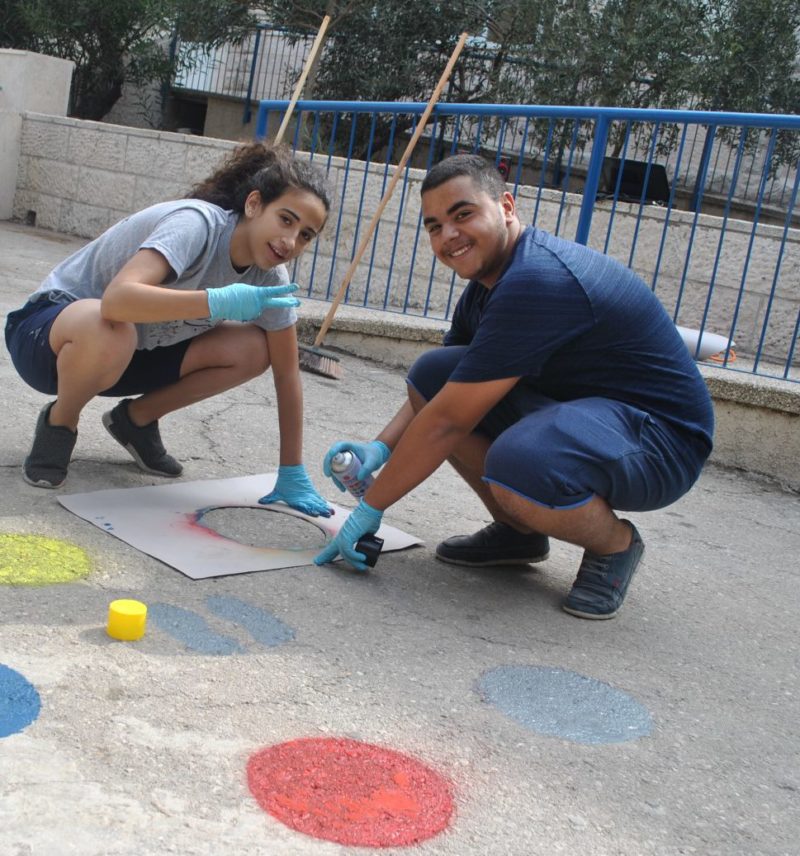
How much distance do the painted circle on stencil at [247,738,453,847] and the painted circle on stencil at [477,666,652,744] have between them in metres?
0.35

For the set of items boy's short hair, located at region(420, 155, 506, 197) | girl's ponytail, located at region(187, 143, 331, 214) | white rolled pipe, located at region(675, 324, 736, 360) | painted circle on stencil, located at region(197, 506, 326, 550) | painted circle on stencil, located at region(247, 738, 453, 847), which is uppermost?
boy's short hair, located at region(420, 155, 506, 197)

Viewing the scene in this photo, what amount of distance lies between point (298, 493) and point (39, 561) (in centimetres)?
85

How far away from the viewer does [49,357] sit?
9.45 ft

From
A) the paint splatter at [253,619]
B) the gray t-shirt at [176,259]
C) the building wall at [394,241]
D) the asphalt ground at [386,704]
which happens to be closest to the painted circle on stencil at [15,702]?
the asphalt ground at [386,704]

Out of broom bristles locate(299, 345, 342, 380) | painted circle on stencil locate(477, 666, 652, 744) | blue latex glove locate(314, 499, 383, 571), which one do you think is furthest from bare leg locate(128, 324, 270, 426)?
broom bristles locate(299, 345, 342, 380)

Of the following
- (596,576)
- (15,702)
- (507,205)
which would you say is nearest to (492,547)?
(596,576)

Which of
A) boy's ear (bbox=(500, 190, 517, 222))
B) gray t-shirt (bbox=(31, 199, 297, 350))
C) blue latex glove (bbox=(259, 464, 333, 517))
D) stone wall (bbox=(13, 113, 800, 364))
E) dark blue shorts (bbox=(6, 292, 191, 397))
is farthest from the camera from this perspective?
stone wall (bbox=(13, 113, 800, 364))

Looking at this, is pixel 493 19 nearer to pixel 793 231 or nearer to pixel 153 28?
pixel 153 28

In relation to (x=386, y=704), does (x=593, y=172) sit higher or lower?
higher

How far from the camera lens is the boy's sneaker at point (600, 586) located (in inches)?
105

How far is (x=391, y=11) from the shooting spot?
34.7 feet

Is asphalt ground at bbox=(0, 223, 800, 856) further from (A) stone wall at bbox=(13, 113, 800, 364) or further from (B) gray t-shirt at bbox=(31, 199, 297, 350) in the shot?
(A) stone wall at bbox=(13, 113, 800, 364)

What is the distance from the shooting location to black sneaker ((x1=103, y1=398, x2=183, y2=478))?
10.5ft

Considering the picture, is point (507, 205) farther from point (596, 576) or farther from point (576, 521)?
point (596, 576)
